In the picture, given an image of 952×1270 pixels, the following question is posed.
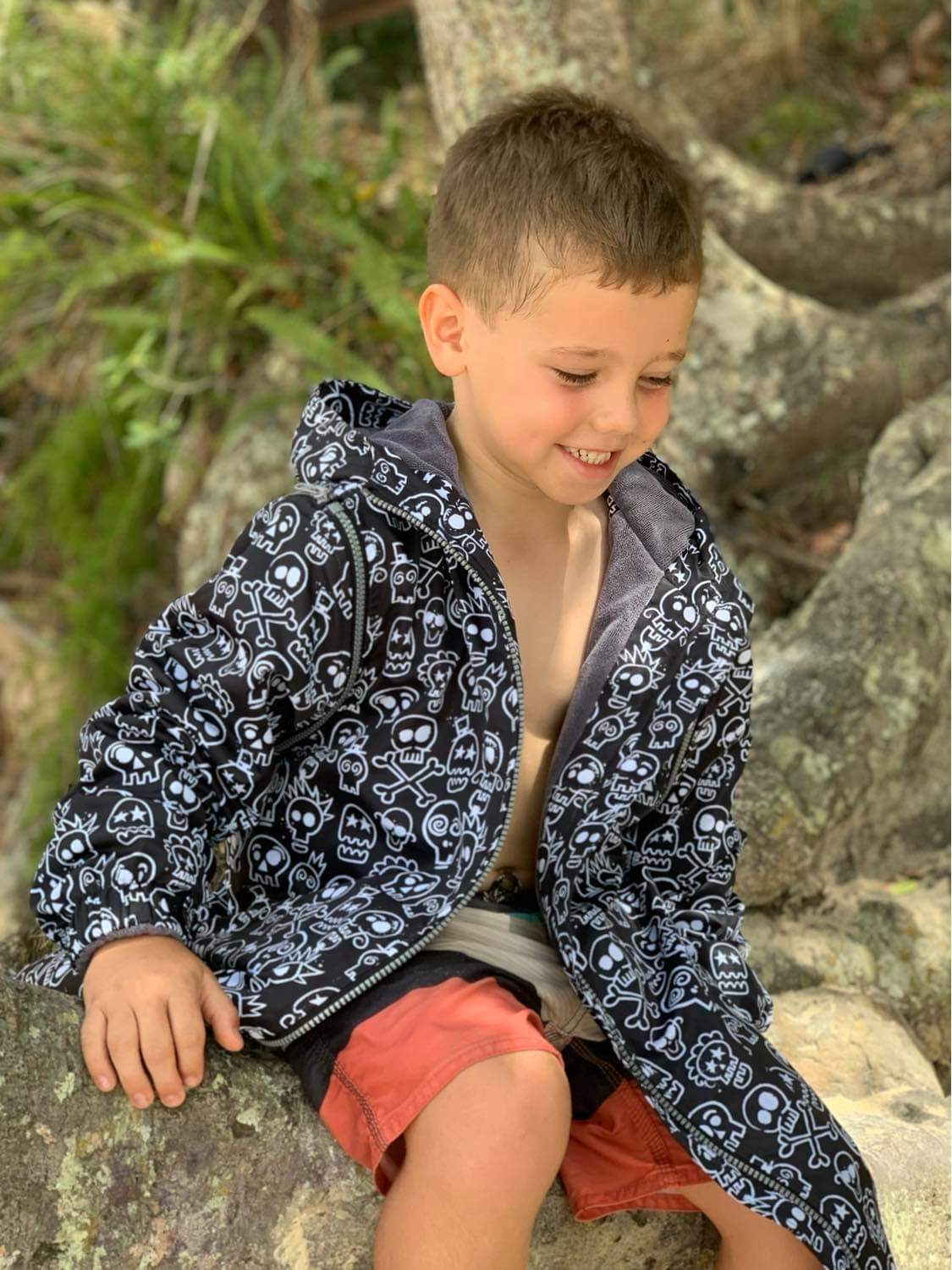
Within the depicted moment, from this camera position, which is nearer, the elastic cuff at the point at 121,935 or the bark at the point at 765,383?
the elastic cuff at the point at 121,935

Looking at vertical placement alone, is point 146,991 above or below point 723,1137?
above

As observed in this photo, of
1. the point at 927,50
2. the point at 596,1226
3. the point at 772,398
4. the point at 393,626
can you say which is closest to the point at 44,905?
the point at 393,626

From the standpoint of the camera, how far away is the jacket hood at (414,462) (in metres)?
1.69

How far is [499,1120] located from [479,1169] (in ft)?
0.17

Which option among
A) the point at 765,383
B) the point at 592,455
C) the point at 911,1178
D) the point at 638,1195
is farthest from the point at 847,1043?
the point at 765,383

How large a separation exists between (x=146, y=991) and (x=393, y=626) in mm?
513

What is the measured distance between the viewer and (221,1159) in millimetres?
1494

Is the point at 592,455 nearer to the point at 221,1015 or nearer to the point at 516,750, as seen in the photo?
the point at 516,750

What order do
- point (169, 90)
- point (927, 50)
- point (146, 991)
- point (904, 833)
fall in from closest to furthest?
point (146, 991) < point (904, 833) < point (169, 90) < point (927, 50)

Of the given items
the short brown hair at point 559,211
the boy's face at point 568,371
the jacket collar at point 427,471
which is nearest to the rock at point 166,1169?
the jacket collar at point 427,471

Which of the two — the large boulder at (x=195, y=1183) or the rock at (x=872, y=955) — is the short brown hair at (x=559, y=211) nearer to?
the large boulder at (x=195, y=1183)

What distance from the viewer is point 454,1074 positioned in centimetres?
147

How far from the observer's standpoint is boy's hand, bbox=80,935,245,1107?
4.73 ft

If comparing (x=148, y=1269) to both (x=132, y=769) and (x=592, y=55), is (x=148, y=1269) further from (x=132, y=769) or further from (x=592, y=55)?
(x=592, y=55)
